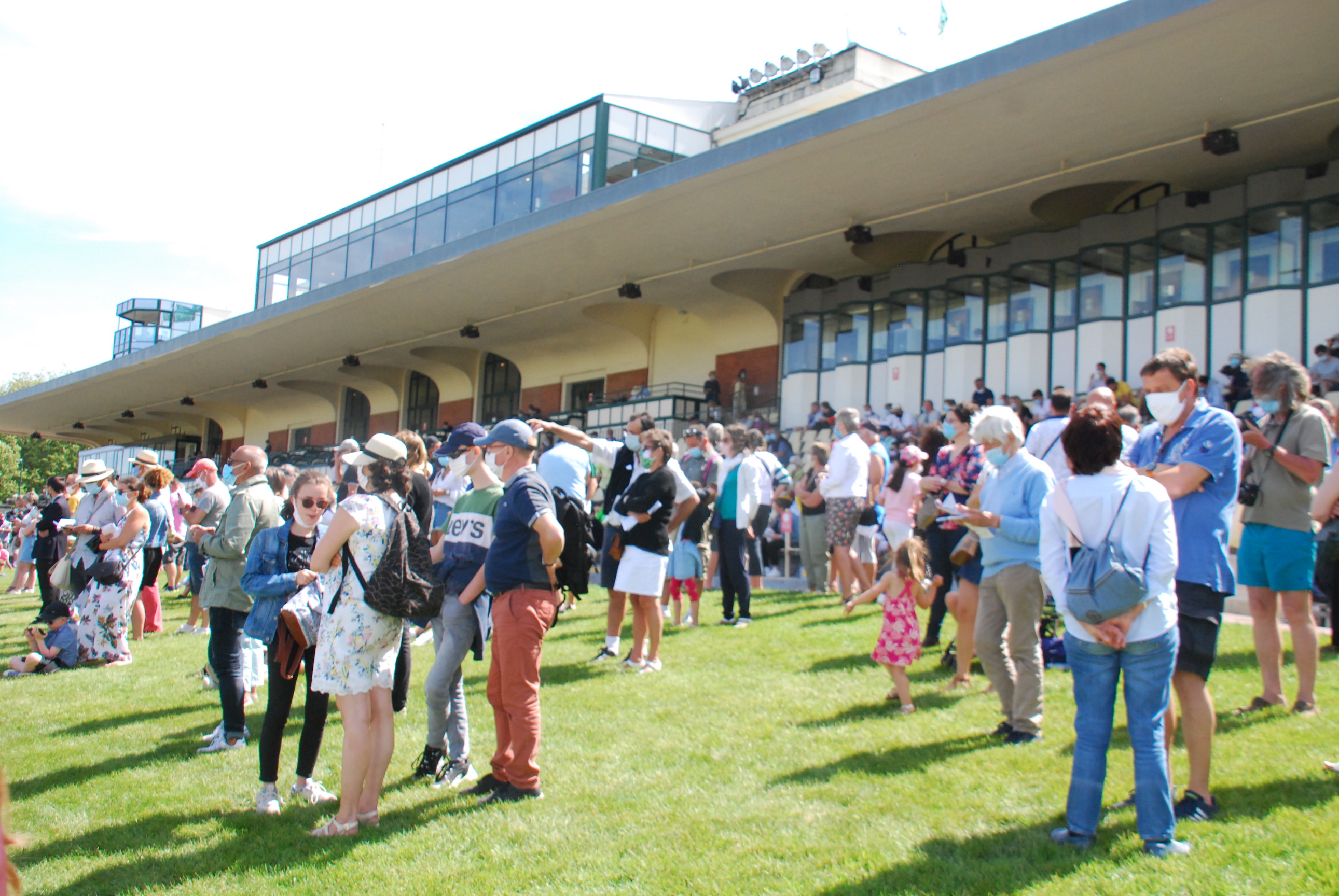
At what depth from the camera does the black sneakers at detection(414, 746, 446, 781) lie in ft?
17.3

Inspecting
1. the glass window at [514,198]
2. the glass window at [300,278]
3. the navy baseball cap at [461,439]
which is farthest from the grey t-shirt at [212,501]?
the glass window at [300,278]

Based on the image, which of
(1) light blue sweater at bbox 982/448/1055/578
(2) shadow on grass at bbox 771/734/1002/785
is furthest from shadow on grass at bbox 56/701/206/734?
(1) light blue sweater at bbox 982/448/1055/578

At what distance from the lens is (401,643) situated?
5086mm

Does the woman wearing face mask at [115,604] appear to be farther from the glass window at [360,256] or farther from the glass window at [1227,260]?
the glass window at [360,256]

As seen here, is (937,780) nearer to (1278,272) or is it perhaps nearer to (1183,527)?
(1183,527)

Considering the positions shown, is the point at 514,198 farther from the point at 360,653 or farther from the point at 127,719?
the point at 360,653

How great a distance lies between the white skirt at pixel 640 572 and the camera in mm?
7227

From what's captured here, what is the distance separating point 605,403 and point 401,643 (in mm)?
21958

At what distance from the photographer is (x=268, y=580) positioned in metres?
5.44

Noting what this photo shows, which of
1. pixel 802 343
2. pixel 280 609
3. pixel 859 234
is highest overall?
pixel 859 234

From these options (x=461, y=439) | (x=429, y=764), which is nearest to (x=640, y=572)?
(x=461, y=439)

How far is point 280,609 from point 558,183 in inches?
920

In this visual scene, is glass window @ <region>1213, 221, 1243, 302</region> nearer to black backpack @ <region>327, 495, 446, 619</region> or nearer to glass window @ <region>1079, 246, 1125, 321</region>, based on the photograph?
glass window @ <region>1079, 246, 1125, 321</region>

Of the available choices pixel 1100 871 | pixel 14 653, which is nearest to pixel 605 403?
pixel 14 653
